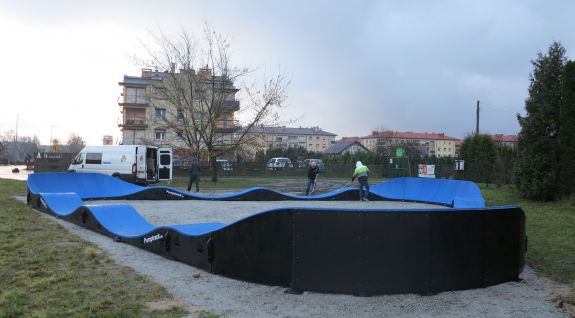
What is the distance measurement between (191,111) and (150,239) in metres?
23.1

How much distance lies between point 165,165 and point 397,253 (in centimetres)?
2286

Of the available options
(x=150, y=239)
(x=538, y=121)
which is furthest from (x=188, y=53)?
(x=150, y=239)

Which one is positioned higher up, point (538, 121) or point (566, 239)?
point (538, 121)

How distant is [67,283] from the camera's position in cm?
552

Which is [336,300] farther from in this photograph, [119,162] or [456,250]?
[119,162]

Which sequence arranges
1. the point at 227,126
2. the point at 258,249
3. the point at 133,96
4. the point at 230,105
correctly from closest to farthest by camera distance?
the point at 258,249, the point at 230,105, the point at 227,126, the point at 133,96

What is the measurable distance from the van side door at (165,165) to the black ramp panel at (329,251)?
22.0 metres

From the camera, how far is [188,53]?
30750 millimetres

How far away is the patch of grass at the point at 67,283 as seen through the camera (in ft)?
15.1

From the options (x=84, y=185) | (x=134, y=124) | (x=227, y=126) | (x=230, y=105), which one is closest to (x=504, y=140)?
(x=134, y=124)

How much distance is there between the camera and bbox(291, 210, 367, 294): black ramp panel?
5359mm

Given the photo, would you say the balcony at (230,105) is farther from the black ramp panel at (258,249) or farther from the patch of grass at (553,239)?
the black ramp panel at (258,249)

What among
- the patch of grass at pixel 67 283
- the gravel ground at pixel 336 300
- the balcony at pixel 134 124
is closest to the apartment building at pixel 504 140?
the gravel ground at pixel 336 300

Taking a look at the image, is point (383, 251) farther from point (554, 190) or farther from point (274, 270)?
point (554, 190)
